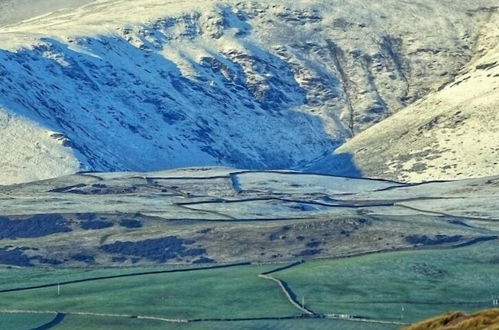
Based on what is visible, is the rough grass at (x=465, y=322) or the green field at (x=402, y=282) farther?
the green field at (x=402, y=282)

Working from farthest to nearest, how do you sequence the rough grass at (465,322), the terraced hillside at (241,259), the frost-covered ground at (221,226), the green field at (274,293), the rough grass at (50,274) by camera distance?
the frost-covered ground at (221,226) < the rough grass at (50,274) < the terraced hillside at (241,259) < the green field at (274,293) < the rough grass at (465,322)

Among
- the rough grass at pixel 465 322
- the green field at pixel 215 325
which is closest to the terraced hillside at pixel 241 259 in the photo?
the green field at pixel 215 325

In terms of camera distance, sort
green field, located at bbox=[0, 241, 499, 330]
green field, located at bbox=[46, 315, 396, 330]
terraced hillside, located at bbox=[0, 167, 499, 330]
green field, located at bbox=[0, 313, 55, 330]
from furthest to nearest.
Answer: terraced hillside, located at bbox=[0, 167, 499, 330]
green field, located at bbox=[0, 241, 499, 330]
green field, located at bbox=[0, 313, 55, 330]
green field, located at bbox=[46, 315, 396, 330]

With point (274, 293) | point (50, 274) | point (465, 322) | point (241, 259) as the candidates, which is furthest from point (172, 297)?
point (465, 322)

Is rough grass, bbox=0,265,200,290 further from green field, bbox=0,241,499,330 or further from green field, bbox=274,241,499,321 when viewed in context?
green field, bbox=274,241,499,321

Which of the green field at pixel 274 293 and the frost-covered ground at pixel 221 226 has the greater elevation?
the green field at pixel 274 293

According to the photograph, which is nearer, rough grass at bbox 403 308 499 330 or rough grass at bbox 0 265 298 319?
rough grass at bbox 403 308 499 330

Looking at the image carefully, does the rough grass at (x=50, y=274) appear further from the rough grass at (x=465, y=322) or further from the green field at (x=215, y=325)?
the rough grass at (x=465, y=322)

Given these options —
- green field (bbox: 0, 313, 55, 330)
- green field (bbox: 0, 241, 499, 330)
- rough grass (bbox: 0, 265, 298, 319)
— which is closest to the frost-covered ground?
green field (bbox: 0, 241, 499, 330)
